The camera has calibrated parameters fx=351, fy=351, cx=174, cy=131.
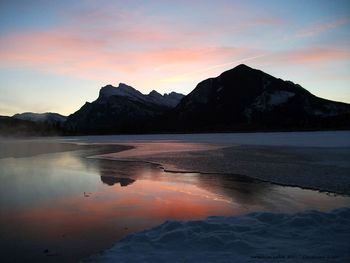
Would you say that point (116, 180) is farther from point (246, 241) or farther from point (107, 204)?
point (246, 241)

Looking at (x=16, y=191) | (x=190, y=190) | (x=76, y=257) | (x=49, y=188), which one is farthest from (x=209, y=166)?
(x=76, y=257)

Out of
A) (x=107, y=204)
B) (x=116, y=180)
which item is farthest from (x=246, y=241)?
(x=116, y=180)

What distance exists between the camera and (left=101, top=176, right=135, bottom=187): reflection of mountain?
784 inches

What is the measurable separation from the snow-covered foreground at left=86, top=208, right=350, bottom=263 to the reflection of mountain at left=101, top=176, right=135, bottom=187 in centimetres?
1013

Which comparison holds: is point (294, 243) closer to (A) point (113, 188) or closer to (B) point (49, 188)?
(A) point (113, 188)

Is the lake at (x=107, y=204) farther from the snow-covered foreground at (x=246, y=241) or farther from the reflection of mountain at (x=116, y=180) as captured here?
the snow-covered foreground at (x=246, y=241)

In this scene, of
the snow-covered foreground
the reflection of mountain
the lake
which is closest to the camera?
the snow-covered foreground

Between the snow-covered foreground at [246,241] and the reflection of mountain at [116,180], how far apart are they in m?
→ 10.1

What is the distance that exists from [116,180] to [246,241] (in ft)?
44.0

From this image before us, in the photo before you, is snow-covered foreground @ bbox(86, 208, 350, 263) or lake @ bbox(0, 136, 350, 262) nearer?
snow-covered foreground @ bbox(86, 208, 350, 263)

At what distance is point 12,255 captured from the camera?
8.68 m

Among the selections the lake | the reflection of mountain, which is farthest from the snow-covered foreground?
the reflection of mountain

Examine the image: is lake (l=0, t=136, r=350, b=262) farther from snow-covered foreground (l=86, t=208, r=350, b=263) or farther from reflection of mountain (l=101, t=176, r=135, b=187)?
snow-covered foreground (l=86, t=208, r=350, b=263)

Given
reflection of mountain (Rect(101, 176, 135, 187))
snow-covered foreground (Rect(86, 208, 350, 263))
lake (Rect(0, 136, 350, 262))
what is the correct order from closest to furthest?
snow-covered foreground (Rect(86, 208, 350, 263)) < lake (Rect(0, 136, 350, 262)) < reflection of mountain (Rect(101, 176, 135, 187))
